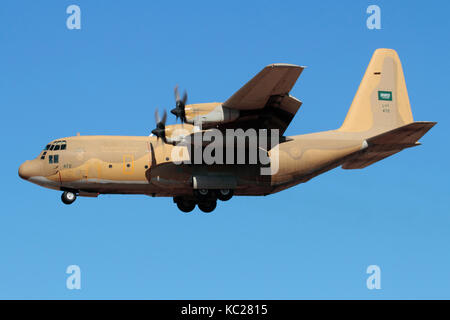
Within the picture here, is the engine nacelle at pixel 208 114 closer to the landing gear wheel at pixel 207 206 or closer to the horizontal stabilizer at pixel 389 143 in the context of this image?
the landing gear wheel at pixel 207 206

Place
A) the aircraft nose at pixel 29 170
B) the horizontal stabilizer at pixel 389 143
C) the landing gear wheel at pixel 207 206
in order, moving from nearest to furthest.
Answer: the horizontal stabilizer at pixel 389 143
the aircraft nose at pixel 29 170
the landing gear wheel at pixel 207 206

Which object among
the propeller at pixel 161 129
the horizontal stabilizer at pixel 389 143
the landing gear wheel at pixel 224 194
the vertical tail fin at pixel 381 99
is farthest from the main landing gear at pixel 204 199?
the vertical tail fin at pixel 381 99

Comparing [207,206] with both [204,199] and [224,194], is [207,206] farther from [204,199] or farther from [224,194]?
[224,194]

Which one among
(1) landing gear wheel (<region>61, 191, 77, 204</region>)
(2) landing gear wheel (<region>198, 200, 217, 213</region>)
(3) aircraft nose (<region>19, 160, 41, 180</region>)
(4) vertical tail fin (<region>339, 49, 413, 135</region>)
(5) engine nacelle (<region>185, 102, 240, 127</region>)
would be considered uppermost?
(4) vertical tail fin (<region>339, 49, 413, 135</region>)

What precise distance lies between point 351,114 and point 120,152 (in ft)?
29.7

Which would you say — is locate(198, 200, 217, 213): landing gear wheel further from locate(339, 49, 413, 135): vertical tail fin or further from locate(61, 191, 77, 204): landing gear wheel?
locate(339, 49, 413, 135): vertical tail fin

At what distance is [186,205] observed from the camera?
95.1 ft

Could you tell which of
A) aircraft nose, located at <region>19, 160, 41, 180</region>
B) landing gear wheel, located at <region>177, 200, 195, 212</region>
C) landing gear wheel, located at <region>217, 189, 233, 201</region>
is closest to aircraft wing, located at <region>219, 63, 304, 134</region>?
landing gear wheel, located at <region>217, 189, 233, 201</region>

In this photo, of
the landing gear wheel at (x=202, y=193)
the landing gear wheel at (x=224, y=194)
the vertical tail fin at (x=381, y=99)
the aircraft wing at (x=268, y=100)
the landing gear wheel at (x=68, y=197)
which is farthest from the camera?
the vertical tail fin at (x=381, y=99)

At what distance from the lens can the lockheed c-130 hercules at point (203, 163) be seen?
84.7 feet

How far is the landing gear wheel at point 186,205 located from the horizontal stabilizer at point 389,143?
19.8 ft

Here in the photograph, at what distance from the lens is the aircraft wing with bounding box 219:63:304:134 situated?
23.8 m

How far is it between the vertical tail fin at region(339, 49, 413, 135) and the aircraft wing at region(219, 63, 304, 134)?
13.9 feet
